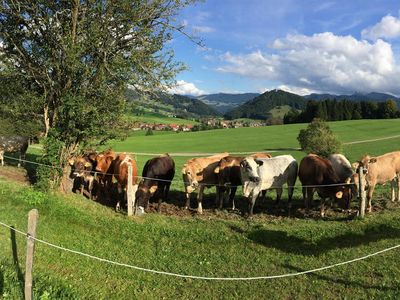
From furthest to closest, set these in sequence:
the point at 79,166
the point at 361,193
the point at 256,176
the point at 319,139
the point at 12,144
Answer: the point at 319,139
the point at 12,144
the point at 79,166
the point at 256,176
the point at 361,193

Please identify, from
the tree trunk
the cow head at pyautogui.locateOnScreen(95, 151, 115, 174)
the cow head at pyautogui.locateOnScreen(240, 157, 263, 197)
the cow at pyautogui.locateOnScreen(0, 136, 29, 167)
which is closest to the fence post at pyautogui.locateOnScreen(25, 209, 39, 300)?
the cow head at pyautogui.locateOnScreen(240, 157, 263, 197)

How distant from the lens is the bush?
138 ft

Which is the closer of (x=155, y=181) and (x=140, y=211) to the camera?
(x=140, y=211)

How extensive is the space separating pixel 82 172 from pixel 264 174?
801 centimetres

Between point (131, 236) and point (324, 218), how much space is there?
6.75m

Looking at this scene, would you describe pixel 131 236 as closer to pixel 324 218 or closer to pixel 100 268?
pixel 100 268

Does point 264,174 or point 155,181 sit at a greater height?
point 264,174

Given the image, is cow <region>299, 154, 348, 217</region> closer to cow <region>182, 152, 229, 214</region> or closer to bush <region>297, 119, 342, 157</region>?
cow <region>182, 152, 229, 214</region>

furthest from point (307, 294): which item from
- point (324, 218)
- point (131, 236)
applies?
point (131, 236)

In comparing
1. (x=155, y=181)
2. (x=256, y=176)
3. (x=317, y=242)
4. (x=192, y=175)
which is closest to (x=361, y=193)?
(x=317, y=242)

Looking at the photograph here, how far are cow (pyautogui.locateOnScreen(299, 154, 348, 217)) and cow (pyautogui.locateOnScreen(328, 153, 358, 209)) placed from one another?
21cm

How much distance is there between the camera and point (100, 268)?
9945mm

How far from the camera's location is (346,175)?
15258 millimetres

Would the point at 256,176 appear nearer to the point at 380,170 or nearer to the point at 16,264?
the point at 380,170
